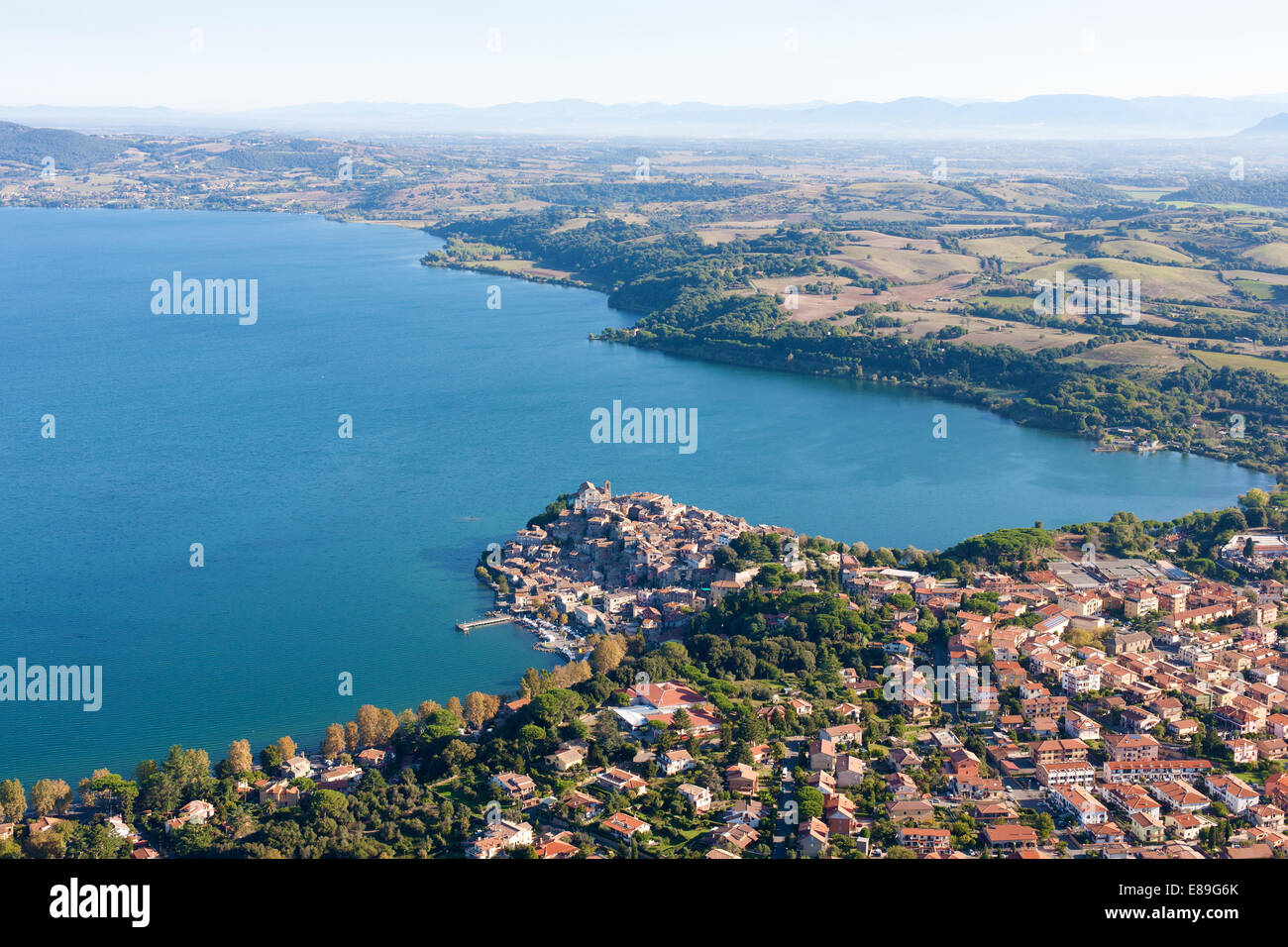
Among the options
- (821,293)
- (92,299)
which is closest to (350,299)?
(92,299)

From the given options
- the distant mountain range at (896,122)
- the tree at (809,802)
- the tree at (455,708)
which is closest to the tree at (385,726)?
the tree at (455,708)

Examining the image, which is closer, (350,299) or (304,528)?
(304,528)

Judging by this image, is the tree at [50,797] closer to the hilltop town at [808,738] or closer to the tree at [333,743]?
the hilltop town at [808,738]

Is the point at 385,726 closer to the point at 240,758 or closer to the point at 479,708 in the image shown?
the point at 479,708

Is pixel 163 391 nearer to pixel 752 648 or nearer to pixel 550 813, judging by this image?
pixel 752 648

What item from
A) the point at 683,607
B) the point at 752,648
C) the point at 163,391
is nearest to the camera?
the point at 752,648

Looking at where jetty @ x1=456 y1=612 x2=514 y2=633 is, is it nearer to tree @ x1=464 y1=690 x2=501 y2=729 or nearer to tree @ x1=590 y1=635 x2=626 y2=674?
tree @ x1=590 y1=635 x2=626 y2=674

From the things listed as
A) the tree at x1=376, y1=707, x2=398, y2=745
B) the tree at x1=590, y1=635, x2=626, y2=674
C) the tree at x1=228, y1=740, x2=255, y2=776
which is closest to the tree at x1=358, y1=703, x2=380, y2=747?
the tree at x1=376, y1=707, x2=398, y2=745
